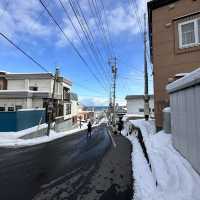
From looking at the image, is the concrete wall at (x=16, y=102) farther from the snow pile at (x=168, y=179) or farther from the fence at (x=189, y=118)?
the fence at (x=189, y=118)

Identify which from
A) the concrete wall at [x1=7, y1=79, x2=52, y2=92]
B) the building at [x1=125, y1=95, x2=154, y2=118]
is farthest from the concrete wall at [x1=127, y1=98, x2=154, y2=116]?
the concrete wall at [x1=7, y1=79, x2=52, y2=92]

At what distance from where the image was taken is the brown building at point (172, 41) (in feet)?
42.4

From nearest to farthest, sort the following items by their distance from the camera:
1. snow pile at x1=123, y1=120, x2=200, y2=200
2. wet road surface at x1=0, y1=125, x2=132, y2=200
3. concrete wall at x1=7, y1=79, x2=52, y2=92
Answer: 1. snow pile at x1=123, y1=120, x2=200, y2=200
2. wet road surface at x1=0, y1=125, x2=132, y2=200
3. concrete wall at x1=7, y1=79, x2=52, y2=92

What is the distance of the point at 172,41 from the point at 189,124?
30.3 ft

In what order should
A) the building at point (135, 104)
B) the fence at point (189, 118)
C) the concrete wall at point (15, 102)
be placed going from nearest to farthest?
the fence at point (189, 118) → the concrete wall at point (15, 102) → the building at point (135, 104)

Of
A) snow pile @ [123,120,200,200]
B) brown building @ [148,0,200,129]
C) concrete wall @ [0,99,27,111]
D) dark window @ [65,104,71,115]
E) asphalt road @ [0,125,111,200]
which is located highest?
brown building @ [148,0,200,129]

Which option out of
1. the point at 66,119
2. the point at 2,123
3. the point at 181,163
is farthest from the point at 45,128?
the point at 181,163

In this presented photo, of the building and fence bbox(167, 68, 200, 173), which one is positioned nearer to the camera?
fence bbox(167, 68, 200, 173)

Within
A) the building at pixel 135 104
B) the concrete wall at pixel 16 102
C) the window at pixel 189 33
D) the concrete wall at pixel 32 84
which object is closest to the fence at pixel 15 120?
the concrete wall at pixel 16 102

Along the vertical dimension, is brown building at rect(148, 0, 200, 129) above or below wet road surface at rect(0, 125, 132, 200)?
above

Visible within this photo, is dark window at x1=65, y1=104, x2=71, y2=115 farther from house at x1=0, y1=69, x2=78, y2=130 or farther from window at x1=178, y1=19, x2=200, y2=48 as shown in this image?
window at x1=178, y1=19, x2=200, y2=48

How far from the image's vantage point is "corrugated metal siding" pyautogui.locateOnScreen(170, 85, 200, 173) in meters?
5.17

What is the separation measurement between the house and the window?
1689 centimetres

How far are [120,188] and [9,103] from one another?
88.4 ft
